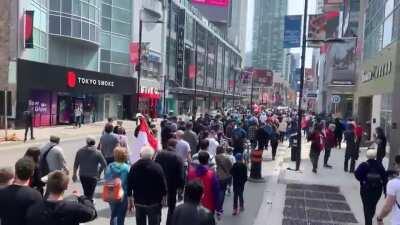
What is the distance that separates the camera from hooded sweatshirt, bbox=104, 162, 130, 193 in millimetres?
7805

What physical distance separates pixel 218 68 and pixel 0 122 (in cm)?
8529

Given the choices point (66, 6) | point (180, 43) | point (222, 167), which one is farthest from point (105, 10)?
point (222, 167)

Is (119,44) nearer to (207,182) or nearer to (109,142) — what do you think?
(109,142)

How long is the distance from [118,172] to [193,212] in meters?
2.80

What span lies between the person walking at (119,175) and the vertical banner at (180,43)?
65.9 m

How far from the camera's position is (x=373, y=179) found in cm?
917

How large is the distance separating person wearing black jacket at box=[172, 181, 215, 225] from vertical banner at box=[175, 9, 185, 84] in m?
68.6

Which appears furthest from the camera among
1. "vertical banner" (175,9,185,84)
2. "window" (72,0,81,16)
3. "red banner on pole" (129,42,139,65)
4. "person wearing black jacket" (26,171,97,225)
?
"vertical banner" (175,9,185,84)

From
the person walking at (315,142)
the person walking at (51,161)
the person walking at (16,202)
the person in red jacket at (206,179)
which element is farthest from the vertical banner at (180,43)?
the person walking at (16,202)

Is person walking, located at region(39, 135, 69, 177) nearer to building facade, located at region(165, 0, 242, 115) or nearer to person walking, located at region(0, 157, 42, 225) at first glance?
person walking, located at region(0, 157, 42, 225)

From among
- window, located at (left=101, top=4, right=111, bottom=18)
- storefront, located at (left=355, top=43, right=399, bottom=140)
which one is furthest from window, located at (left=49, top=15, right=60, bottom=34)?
storefront, located at (left=355, top=43, right=399, bottom=140)

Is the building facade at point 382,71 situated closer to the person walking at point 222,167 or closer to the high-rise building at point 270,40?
the person walking at point 222,167

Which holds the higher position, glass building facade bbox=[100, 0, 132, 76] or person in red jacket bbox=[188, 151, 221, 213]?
glass building facade bbox=[100, 0, 132, 76]

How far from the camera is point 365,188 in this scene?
9.30 meters
